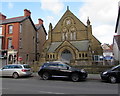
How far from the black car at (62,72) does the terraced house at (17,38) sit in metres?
13.0

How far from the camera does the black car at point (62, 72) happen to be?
13641 millimetres

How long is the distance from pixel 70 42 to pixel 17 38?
11.8m

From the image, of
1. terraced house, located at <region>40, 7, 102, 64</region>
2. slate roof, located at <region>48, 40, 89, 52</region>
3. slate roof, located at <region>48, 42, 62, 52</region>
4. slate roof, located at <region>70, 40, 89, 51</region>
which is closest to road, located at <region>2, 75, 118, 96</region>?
terraced house, located at <region>40, 7, 102, 64</region>

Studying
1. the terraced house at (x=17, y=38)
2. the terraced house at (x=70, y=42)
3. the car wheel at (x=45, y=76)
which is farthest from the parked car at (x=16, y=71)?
the terraced house at (x=70, y=42)

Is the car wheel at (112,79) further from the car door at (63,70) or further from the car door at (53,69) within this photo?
the car door at (53,69)

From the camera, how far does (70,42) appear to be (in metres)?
32.7

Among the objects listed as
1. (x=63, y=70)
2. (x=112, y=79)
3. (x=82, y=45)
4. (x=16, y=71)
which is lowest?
(x=112, y=79)

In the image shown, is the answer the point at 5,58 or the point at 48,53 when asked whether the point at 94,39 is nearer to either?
the point at 48,53

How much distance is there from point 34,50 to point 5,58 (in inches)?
339

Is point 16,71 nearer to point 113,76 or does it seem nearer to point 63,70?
point 63,70

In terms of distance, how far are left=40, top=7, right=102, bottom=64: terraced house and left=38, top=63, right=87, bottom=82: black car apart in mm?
13588

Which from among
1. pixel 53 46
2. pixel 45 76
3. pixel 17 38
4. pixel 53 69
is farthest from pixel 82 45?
pixel 45 76

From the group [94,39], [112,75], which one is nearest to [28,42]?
[94,39]

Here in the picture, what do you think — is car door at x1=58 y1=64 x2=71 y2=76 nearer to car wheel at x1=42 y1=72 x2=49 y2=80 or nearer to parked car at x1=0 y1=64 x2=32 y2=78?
car wheel at x1=42 y1=72 x2=49 y2=80
